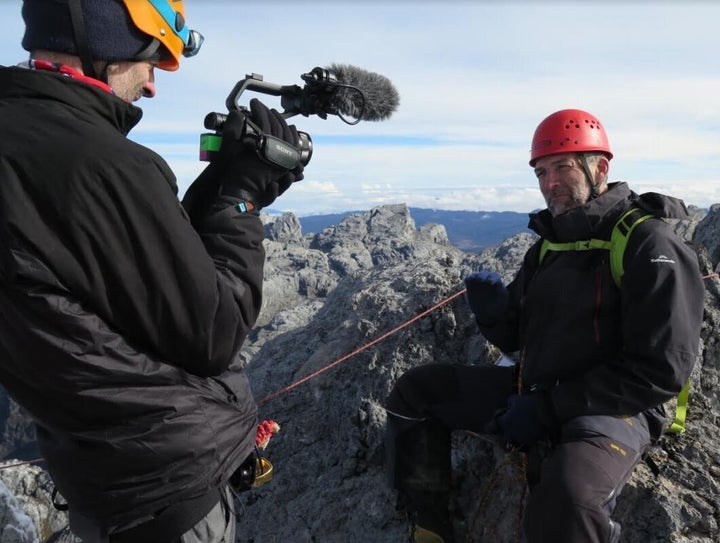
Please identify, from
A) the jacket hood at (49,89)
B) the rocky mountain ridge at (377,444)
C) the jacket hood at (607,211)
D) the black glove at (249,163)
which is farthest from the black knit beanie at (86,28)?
the rocky mountain ridge at (377,444)

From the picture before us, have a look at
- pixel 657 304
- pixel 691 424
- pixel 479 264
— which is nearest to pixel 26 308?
pixel 657 304

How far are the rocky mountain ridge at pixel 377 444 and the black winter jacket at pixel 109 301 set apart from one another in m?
3.38

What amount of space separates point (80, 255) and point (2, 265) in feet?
1.03

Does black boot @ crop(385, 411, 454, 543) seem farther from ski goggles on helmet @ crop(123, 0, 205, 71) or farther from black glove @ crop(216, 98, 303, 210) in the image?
ski goggles on helmet @ crop(123, 0, 205, 71)

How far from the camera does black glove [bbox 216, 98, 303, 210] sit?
3.26 metres

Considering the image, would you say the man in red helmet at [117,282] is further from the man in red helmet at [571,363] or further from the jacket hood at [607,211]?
the jacket hood at [607,211]

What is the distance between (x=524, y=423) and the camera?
15.2ft

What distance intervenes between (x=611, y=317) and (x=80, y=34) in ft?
14.1

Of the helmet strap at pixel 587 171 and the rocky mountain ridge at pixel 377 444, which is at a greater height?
the helmet strap at pixel 587 171

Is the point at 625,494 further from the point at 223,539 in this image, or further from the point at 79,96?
the point at 79,96

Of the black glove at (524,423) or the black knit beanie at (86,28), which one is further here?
the black glove at (524,423)

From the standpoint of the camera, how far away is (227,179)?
10.8 ft

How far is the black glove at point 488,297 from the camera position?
5.74 m

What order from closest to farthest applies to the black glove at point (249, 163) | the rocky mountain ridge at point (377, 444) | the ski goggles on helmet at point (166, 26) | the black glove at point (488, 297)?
the ski goggles on helmet at point (166, 26) → the black glove at point (249, 163) → the rocky mountain ridge at point (377, 444) → the black glove at point (488, 297)
